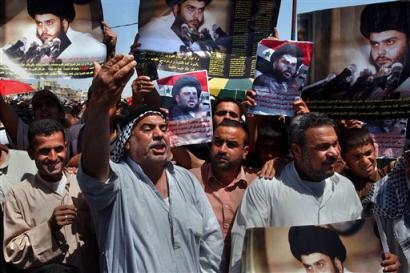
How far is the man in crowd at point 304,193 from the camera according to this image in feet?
11.6

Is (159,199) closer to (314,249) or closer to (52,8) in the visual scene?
(314,249)

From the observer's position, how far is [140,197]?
10.6ft

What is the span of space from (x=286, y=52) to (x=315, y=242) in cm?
151

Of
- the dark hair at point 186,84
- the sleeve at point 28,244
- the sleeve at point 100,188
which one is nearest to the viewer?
the sleeve at point 100,188

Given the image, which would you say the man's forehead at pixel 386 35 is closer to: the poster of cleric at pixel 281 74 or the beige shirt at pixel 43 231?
the poster of cleric at pixel 281 74

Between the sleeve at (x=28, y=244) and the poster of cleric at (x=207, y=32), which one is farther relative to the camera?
the poster of cleric at (x=207, y=32)

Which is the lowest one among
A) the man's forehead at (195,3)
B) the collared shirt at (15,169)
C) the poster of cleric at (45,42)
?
the collared shirt at (15,169)

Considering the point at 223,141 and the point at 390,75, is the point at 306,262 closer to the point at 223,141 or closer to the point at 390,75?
the point at 223,141

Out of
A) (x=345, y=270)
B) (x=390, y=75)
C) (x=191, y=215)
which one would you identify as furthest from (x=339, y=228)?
(x=390, y=75)

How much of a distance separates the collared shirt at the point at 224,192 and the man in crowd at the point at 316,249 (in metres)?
0.52

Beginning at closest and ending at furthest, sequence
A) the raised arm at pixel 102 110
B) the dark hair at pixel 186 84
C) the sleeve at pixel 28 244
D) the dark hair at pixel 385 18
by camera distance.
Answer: the raised arm at pixel 102 110
the sleeve at pixel 28 244
the dark hair at pixel 186 84
the dark hair at pixel 385 18

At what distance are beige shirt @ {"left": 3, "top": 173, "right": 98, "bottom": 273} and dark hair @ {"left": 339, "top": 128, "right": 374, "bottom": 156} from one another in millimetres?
1877

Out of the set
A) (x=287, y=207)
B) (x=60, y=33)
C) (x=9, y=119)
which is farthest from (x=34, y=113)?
(x=287, y=207)

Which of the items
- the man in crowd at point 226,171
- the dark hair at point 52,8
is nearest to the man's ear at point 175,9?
the dark hair at point 52,8
